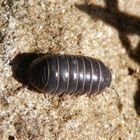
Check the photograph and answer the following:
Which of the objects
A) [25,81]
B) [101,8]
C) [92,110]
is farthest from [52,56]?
[101,8]

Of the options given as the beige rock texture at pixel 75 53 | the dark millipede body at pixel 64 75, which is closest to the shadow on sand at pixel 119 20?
the beige rock texture at pixel 75 53

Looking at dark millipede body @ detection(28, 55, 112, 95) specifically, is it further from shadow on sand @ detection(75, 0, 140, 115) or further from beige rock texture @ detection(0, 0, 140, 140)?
shadow on sand @ detection(75, 0, 140, 115)

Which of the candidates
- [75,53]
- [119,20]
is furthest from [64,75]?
[119,20]

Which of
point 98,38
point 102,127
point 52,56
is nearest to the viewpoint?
point 52,56

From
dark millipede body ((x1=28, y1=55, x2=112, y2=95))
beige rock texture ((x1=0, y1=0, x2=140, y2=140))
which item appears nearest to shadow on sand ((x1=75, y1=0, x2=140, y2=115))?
beige rock texture ((x1=0, y1=0, x2=140, y2=140))

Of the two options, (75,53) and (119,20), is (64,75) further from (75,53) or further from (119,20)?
(119,20)

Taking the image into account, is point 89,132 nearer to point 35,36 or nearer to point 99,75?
point 99,75
